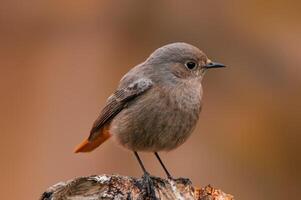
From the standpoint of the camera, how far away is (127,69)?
7723mm

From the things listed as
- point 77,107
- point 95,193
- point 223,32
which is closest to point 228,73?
point 223,32

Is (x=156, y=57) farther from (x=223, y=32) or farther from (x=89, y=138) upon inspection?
(x=223, y=32)

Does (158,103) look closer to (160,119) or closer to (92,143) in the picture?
(160,119)

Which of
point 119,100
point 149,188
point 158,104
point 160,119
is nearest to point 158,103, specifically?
point 158,104

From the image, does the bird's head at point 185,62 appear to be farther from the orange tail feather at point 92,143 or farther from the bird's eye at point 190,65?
the orange tail feather at point 92,143

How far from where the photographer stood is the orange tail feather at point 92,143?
6660mm

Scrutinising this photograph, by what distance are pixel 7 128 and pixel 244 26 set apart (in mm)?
2393

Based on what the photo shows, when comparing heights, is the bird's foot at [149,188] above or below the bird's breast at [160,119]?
below

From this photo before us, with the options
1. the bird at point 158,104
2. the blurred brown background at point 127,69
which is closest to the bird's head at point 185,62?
the bird at point 158,104

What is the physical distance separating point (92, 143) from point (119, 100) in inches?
19.9

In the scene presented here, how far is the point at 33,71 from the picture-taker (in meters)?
7.71

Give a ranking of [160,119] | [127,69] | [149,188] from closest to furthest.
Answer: [149,188]
[160,119]
[127,69]

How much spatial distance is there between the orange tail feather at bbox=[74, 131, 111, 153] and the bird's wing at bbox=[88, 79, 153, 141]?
8 centimetres

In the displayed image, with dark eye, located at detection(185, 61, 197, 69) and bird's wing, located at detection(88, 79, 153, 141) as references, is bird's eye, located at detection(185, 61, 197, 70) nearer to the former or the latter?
dark eye, located at detection(185, 61, 197, 69)
